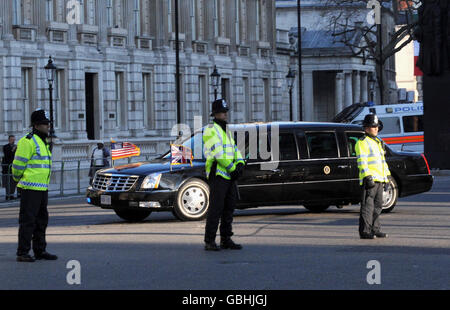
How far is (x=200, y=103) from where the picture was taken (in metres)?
55.7

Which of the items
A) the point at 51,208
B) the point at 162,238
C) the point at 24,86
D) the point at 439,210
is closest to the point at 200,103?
the point at 24,86

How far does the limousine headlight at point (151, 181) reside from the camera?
19047 mm

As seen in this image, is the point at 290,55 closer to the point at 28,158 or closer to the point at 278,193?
the point at 278,193

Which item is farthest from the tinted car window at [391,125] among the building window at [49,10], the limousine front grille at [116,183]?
the limousine front grille at [116,183]

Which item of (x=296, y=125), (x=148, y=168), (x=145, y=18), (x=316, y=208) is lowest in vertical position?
(x=316, y=208)

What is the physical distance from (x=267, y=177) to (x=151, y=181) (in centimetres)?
195

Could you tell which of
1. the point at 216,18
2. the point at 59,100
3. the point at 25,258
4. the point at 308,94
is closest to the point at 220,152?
the point at 25,258

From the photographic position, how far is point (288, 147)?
793 inches

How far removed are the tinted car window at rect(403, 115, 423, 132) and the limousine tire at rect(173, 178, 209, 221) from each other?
31.2 m

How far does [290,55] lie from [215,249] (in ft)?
188

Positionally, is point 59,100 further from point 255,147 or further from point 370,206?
point 370,206

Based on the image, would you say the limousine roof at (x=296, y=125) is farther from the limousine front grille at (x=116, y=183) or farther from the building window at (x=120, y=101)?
the building window at (x=120, y=101)

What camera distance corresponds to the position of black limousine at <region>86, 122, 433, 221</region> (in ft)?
62.8

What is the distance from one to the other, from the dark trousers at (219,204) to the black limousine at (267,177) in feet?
15.1
